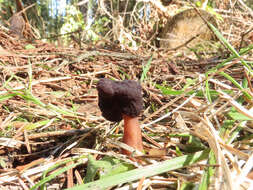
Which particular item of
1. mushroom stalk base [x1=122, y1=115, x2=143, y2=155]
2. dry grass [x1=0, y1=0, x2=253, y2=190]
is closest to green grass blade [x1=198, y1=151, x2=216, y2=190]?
dry grass [x1=0, y1=0, x2=253, y2=190]

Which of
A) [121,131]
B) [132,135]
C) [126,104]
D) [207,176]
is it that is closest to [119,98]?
[126,104]

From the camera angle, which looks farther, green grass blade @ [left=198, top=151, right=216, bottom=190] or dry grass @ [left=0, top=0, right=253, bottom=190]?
dry grass @ [left=0, top=0, right=253, bottom=190]

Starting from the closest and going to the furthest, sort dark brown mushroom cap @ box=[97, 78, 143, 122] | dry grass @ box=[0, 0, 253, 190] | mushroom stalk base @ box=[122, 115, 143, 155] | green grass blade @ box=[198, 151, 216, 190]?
green grass blade @ box=[198, 151, 216, 190] → dry grass @ box=[0, 0, 253, 190] → dark brown mushroom cap @ box=[97, 78, 143, 122] → mushroom stalk base @ box=[122, 115, 143, 155]

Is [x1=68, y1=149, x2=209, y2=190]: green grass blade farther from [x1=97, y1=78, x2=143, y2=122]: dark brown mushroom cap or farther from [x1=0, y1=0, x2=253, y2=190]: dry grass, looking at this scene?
[x1=97, y1=78, x2=143, y2=122]: dark brown mushroom cap

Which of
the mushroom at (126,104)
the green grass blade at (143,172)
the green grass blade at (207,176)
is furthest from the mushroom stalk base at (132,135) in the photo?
the green grass blade at (207,176)

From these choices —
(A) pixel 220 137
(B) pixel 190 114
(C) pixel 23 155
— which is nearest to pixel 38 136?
(C) pixel 23 155

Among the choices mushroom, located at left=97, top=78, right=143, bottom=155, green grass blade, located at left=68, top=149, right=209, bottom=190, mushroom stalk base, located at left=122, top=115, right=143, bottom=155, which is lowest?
green grass blade, located at left=68, top=149, right=209, bottom=190

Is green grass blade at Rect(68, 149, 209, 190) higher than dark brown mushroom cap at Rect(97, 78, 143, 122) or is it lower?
lower
